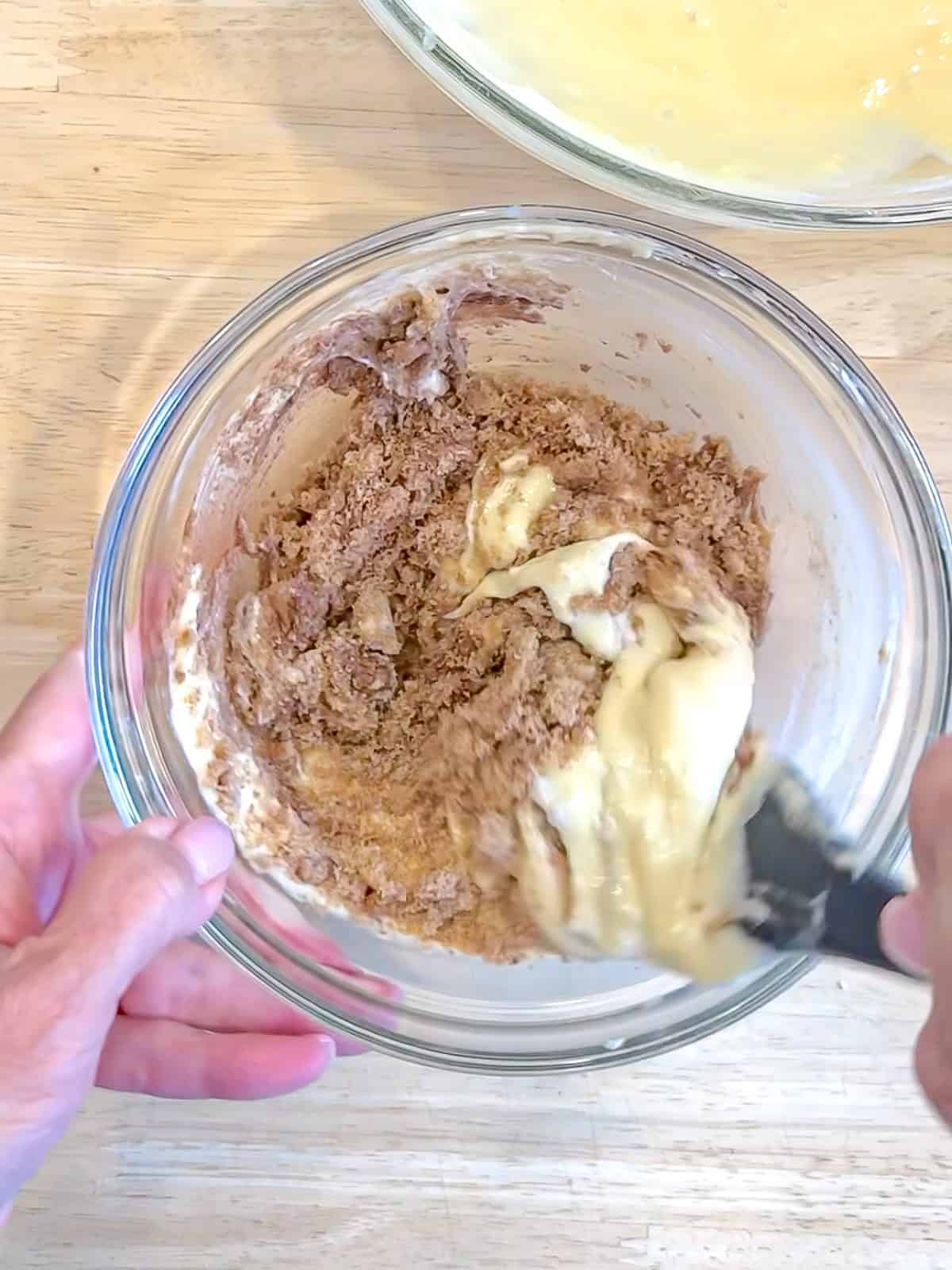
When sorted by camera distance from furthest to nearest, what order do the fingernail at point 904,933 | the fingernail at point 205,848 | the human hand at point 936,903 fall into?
the fingernail at point 205,848
the fingernail at point 904,933
the human hand at point 936,903

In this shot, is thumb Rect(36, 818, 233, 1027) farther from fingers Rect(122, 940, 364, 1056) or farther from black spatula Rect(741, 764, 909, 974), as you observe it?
black spatula Rect(741, 764, 909, 974)

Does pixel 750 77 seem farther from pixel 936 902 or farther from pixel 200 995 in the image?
pixel 200 995

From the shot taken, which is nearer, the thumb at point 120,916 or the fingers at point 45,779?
the thumb at point 120,916

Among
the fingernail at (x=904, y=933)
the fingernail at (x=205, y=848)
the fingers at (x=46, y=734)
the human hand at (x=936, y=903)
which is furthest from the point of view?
the fingers at (x=46, y=734)

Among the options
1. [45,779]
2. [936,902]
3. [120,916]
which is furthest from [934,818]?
[45,779]

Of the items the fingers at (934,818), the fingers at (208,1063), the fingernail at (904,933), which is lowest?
the fingers at (208,1063)

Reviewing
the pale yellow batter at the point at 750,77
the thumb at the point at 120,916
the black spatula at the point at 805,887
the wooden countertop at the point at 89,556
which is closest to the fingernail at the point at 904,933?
the black spatula at the point at 805,887

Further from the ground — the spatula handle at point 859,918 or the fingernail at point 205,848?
the fingernail at point 205,848

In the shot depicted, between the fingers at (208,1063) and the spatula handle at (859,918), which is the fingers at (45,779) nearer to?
the fingers at (208,1063)
